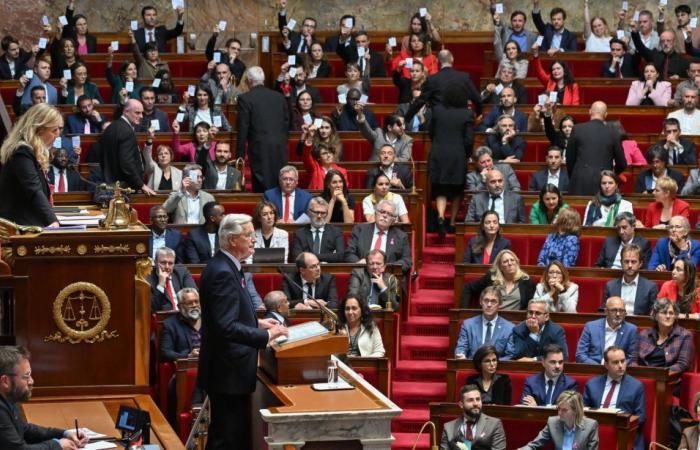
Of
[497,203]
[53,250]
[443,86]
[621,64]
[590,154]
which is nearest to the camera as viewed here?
[53,250]

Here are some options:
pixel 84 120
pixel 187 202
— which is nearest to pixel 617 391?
pixel 187 202

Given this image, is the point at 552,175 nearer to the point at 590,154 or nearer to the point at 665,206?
the point at 590,154

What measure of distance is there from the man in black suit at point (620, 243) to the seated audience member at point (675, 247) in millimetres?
66

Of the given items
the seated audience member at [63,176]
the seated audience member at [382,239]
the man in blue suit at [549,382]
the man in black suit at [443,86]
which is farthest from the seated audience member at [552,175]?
the seated audience member at [63,176]

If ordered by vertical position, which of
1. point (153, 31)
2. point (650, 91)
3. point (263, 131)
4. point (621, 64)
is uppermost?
point (153, 31)

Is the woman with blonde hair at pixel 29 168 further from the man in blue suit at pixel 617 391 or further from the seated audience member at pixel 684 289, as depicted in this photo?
the seated audience member at pixel 684 289

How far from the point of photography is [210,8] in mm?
12477

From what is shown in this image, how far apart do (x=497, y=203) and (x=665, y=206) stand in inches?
36.0

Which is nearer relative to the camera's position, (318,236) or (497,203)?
(318,236)

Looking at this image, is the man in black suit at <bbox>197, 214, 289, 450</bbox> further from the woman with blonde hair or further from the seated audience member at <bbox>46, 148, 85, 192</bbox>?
the seated audience member at <bbox>46, 148, 85, 192</bbox>

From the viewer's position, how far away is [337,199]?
8508mm

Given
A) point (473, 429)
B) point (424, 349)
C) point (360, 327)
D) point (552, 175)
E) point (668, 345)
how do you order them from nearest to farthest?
point (473, 429) → point (668, 345) → point (360, 327) → point (424, 349) → point (552, 175)

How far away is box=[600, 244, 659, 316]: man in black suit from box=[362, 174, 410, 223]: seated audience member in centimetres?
138

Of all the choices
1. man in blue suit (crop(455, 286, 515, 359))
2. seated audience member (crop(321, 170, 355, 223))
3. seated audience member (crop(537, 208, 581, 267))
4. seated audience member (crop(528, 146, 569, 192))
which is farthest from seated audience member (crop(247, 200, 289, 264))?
seated audience member (crop(528, 146, 569, 192))
